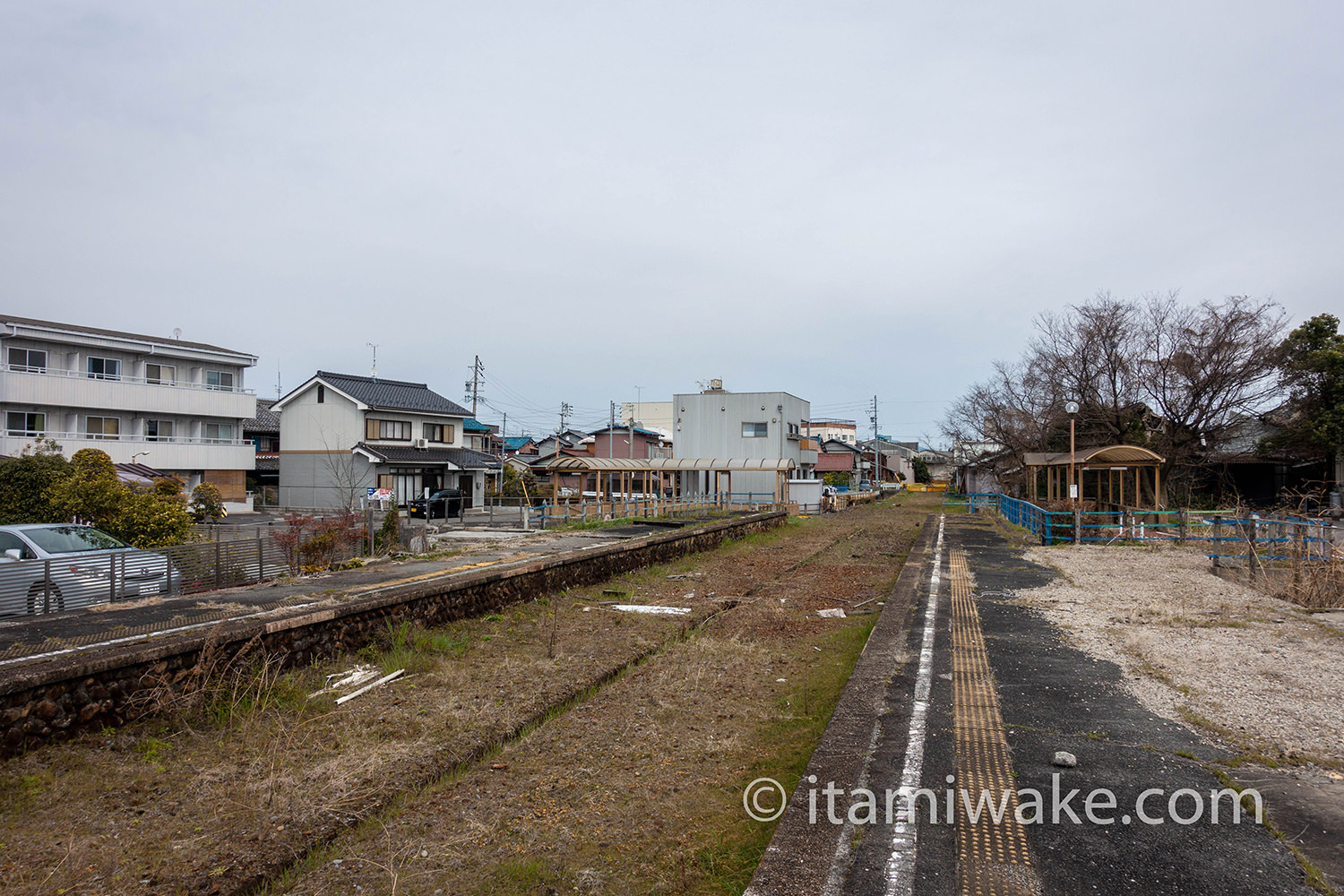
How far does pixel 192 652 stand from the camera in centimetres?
569

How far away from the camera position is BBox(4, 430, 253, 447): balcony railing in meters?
26.5

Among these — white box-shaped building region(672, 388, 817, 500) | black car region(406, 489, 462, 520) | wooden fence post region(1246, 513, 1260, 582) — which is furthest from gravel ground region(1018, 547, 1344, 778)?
white box-shaped building region(672, 388, 817, 500)

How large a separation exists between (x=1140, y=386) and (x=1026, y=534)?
13773mm

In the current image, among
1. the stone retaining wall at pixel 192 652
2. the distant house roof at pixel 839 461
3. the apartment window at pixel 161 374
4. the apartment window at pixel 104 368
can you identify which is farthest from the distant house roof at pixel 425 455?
the distant house roof at pixel 839 461

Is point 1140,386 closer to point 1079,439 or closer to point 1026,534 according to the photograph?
point 1079,439

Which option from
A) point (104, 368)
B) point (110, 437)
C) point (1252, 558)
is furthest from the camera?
point (104, 368)

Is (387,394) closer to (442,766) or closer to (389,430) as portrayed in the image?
(389,430)

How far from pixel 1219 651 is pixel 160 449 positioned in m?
35.0

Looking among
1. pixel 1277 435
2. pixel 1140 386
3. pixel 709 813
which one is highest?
pixel 1140 386

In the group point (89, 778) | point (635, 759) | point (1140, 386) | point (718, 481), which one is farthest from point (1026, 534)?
point (89, 778)

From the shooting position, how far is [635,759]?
485 centimetres

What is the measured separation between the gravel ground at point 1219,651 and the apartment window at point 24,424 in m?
33.4

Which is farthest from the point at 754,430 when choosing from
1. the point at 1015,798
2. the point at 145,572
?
the point at 1015,798

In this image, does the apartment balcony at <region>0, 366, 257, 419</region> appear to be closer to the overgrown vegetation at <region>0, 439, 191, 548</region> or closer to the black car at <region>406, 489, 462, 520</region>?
the black car at <region>406, 489, 462, 520</region>
